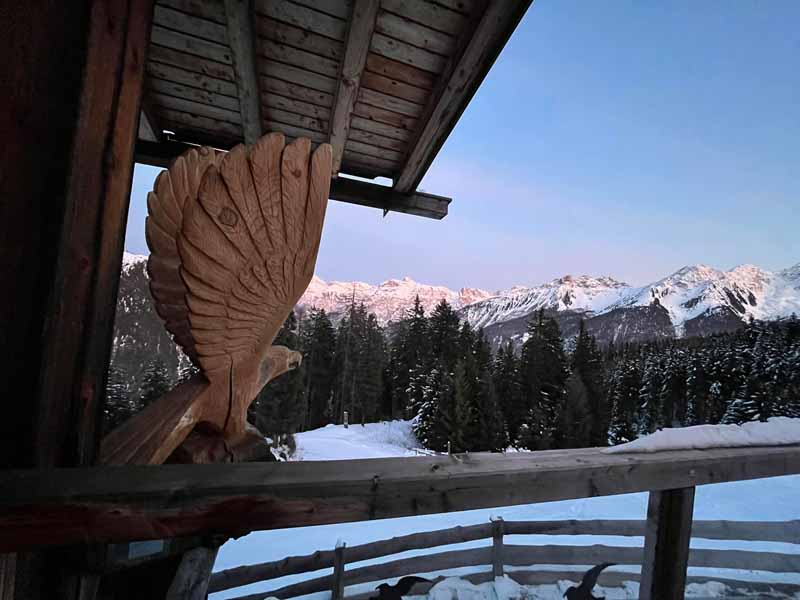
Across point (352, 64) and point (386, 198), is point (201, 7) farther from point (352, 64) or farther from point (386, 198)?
point (386, 198)

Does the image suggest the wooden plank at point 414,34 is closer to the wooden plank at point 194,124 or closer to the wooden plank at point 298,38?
the wooden plank at point 298,38

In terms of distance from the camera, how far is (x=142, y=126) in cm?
235

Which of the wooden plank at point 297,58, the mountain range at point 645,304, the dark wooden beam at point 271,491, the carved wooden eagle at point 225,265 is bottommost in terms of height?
the dark wooden beam at point 271,491

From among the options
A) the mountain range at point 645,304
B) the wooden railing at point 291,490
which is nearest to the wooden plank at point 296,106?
the wooden railing at point 291,490

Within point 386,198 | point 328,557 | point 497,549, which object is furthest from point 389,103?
point 497,549

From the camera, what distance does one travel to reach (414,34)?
1632 mm

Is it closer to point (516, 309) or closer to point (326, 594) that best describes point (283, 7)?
point (326, 594)

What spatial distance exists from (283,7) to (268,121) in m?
0.83

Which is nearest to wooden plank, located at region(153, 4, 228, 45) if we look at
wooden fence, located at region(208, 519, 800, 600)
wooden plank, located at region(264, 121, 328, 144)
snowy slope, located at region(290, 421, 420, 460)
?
wooden plank, located at region(264, 121, 328, 144)

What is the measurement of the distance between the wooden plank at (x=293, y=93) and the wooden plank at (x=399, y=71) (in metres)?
0.38

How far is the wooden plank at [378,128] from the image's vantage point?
7.22 ft

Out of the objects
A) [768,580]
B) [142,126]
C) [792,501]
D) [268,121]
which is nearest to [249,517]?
[268,121]

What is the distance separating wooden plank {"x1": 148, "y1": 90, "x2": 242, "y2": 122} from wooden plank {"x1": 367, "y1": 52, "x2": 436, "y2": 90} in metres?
1.00

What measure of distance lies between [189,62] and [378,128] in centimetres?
104
